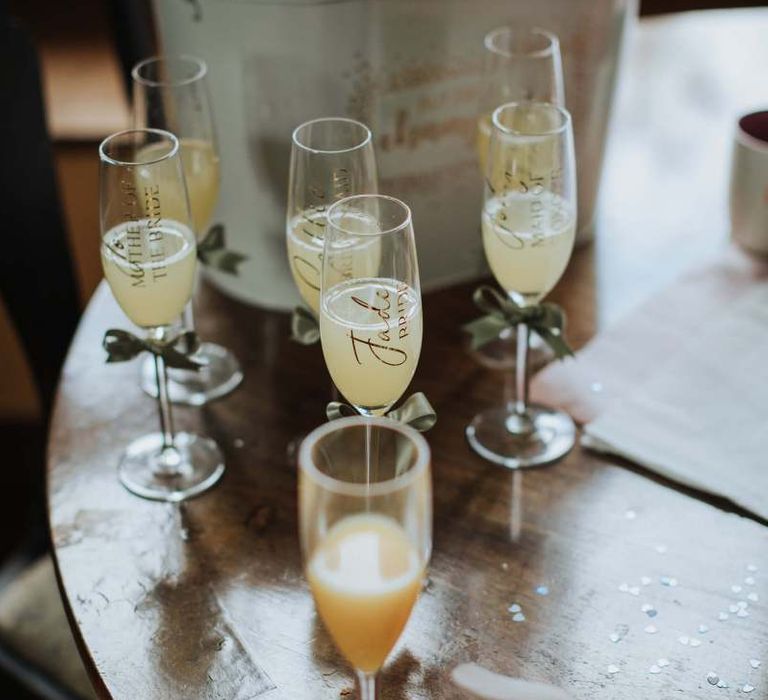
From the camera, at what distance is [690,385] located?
3.94ft

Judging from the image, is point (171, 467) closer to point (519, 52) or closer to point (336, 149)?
point (336, 149)

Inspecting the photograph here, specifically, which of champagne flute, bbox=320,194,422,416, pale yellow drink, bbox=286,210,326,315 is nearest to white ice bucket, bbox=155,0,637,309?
pale yellow drink, bbox=286,210,326,315

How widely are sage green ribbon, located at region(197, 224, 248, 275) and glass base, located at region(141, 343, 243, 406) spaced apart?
10 cm

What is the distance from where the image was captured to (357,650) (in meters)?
0.76

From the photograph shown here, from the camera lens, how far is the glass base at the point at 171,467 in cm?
109

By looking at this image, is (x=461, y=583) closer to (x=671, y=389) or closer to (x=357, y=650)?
(x=357, y=650)

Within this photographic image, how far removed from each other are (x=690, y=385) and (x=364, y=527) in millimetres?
610

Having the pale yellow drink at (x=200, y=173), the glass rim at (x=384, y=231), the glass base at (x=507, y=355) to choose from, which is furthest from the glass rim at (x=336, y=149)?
the glass base at (x=507, y=355)

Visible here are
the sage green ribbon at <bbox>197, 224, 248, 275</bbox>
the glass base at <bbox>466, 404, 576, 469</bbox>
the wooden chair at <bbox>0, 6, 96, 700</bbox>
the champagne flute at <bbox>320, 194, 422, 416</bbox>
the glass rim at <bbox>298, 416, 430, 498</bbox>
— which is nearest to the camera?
the glass rim at <bbox>298, 416, 430, 498</bbox>

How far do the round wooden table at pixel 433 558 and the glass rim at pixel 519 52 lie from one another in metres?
0.29

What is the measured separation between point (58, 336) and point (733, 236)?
0.92 metres

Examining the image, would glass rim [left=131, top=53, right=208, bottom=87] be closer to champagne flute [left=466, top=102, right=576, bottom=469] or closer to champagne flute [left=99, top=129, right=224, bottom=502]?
champagne flute [left=99, top=129, right=224, bottom=502]

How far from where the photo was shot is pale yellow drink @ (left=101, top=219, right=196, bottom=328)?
1.02 meters

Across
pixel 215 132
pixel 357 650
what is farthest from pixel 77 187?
pixel 357 650
